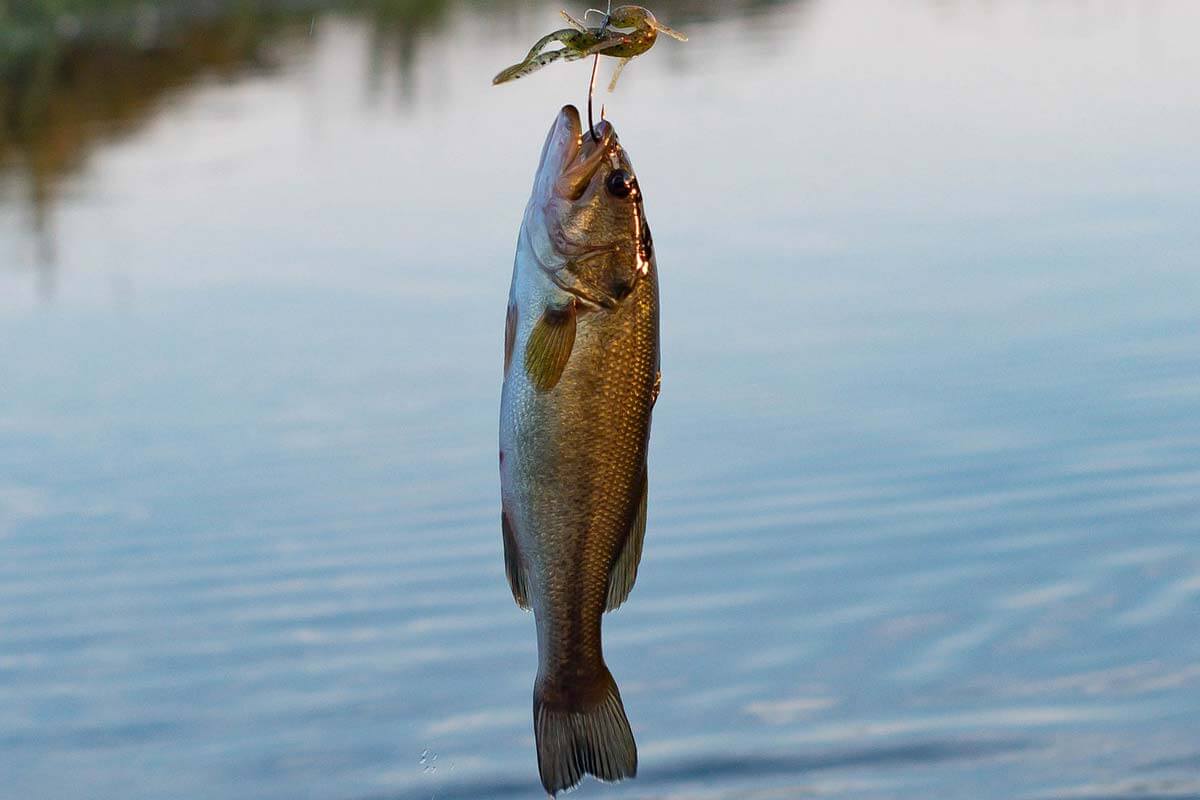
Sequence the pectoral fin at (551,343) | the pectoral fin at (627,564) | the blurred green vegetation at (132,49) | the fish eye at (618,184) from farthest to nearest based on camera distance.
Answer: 1. the blurred green vegetation at (132,49)
2. the pectoral fin at (627,564)
3. the fish eye at (618,184)
4. the pectoral fin at (551,343)

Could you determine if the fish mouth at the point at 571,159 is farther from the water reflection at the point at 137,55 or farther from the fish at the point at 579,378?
the water reflection at the point at 137,55

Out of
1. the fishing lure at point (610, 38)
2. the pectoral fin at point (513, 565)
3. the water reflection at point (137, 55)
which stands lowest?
the pectoral fin at point (513, 565)

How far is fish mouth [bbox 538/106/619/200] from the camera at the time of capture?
4.04m

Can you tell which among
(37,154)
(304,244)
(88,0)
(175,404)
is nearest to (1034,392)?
(175,404)

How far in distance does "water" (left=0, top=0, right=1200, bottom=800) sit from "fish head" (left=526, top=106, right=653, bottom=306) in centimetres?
280

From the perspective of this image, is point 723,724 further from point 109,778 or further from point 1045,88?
point 1045,88

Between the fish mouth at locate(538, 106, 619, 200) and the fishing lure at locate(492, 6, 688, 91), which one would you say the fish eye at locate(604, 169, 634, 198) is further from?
the fishing lure at locate(492, 6, 688, 91)

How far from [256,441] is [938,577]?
3.87 metres

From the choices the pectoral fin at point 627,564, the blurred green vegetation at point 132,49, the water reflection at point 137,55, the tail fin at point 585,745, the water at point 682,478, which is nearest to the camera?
the pectoral fin at point 627,564

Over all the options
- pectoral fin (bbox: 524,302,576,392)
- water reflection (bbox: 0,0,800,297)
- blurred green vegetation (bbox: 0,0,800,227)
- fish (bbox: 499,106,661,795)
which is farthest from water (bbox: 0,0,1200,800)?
blurred green vegetation (bbox: 0,0,800,227)

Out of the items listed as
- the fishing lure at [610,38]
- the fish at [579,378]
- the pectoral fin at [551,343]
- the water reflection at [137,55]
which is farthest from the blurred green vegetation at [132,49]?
the pectoral fin at [551,343]

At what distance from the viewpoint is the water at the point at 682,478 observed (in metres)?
6.79

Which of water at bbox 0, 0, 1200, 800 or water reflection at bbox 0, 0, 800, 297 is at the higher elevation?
water reflection at bbox 0, 0, 800, 297

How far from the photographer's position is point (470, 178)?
17281mm
